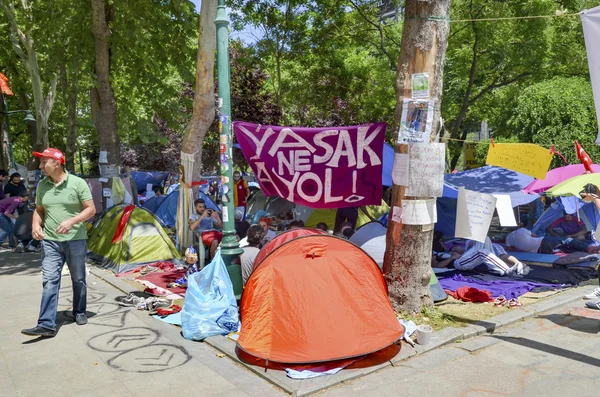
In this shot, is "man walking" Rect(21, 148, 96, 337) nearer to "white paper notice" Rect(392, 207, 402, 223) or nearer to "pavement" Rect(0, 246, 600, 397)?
"pavement" Rect(0, 246, 600, 397)

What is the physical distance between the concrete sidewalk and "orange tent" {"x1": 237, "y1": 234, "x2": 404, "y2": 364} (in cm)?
42

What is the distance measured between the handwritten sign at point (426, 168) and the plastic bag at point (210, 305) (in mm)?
2379

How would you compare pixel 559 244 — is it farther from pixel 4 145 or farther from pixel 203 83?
pixel 4 145

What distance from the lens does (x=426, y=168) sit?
539 centimetres

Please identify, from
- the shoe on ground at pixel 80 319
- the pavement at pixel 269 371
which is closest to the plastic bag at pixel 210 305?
A: the pavement at pixel 269 371

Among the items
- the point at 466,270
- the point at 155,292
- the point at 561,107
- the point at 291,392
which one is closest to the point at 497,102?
the point at 561,107

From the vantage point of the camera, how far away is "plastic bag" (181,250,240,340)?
5.24m

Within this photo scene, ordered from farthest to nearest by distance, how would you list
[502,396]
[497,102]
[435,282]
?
[497,102], [435,282], [502,396]

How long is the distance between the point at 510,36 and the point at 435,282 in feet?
31.1

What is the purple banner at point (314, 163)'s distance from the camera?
7305mm

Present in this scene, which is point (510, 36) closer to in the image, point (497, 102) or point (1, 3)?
point (497, 102)

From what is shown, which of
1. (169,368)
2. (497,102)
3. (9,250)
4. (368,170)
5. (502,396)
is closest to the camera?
(502,396)

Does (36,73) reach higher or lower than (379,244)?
higher

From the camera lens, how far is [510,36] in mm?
13125
